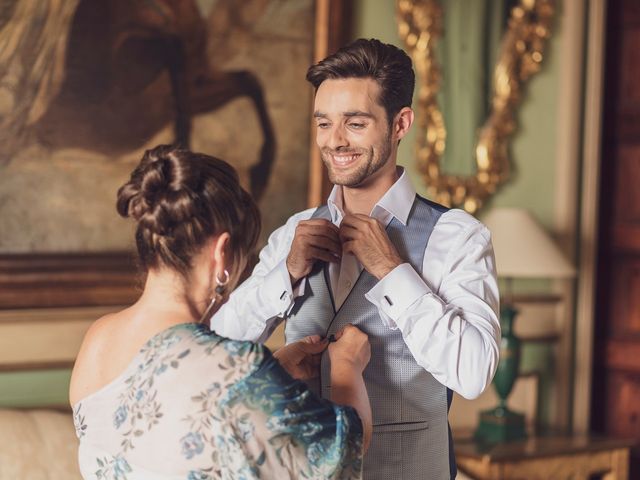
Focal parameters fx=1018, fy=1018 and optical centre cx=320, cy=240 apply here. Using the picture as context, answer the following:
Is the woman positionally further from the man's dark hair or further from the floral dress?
the man's dark hair

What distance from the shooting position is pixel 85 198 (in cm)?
357

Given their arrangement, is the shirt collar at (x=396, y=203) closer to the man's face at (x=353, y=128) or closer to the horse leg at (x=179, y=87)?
the man's face at (x=353, y=128)

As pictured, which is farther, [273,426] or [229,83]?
[229,83]

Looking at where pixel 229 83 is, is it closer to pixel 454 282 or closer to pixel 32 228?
pixel 32 228

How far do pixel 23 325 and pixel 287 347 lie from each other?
5.67 feet

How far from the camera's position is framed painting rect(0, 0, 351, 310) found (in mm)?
3438

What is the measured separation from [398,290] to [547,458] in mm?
2524

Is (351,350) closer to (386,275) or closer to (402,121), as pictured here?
(386,275)

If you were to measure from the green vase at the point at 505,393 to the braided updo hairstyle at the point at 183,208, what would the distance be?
8.84 ft

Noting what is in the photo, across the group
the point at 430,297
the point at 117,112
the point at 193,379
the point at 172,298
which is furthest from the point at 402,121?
the point at 117,112

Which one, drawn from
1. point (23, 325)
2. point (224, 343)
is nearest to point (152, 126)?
point (23, 325)

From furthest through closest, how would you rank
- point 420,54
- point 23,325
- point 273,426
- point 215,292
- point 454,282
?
point 420,54 < point 23,325 < point 454,282 < point 215,292 < point 273,426

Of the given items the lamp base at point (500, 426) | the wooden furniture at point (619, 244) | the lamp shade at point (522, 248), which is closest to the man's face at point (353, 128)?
the lamp shade at point (522, 248)

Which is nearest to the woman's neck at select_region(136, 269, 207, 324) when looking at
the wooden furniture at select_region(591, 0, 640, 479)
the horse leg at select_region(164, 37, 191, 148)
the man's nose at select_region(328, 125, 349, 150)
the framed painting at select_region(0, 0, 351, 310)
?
the man's nose at select_region(328, 125, 349, 150)
